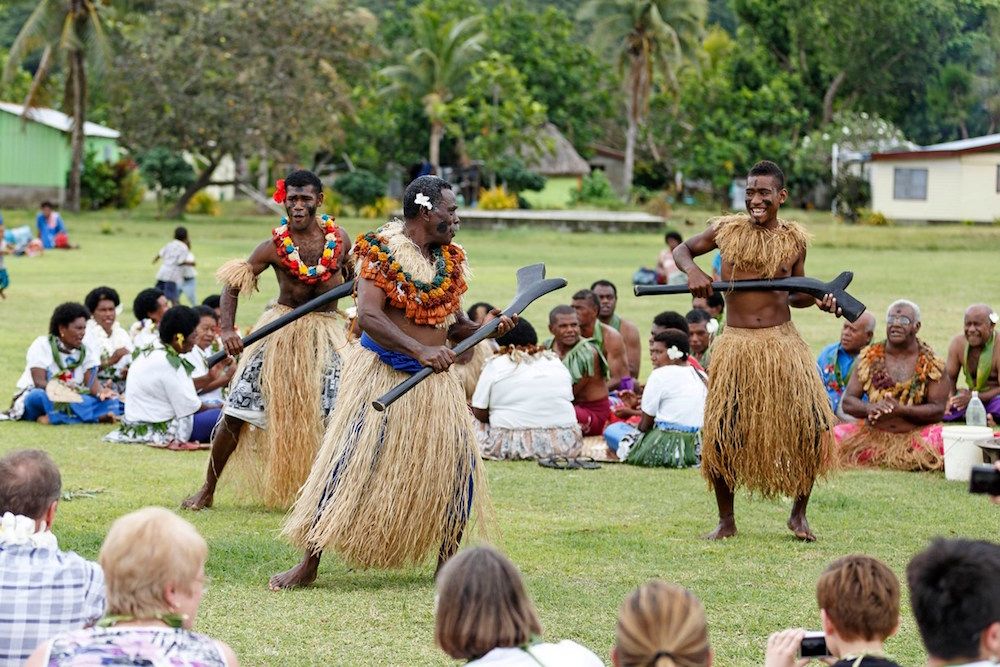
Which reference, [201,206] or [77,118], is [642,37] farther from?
[77,118]

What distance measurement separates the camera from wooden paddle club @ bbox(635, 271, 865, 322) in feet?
23.7

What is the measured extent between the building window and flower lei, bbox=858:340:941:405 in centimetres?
3581

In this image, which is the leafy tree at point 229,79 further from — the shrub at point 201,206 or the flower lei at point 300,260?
the flower lei at point 300,260

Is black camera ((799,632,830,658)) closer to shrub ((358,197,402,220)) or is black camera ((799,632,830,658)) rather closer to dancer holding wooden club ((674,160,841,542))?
dancer holding wooden club ((674,160,841,542))

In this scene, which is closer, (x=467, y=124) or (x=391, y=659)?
(x=391, y=659)

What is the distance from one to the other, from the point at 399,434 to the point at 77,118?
38997 millimetres

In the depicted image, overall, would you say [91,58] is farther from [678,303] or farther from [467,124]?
[678,303]

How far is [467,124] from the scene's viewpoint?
49.1 meters

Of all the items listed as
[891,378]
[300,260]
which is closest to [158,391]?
[300,260]

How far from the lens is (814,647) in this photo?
3.71 m

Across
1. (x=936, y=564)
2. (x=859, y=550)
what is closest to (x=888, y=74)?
(x=859, y=550)

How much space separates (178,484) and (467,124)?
1608 inches

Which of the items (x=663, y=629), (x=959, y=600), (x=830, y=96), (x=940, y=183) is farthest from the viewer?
(x=830, y=96)

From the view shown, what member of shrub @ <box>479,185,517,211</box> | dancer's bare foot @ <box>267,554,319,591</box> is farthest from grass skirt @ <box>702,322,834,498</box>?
shrub @ <box>479,185,517,211</box>
